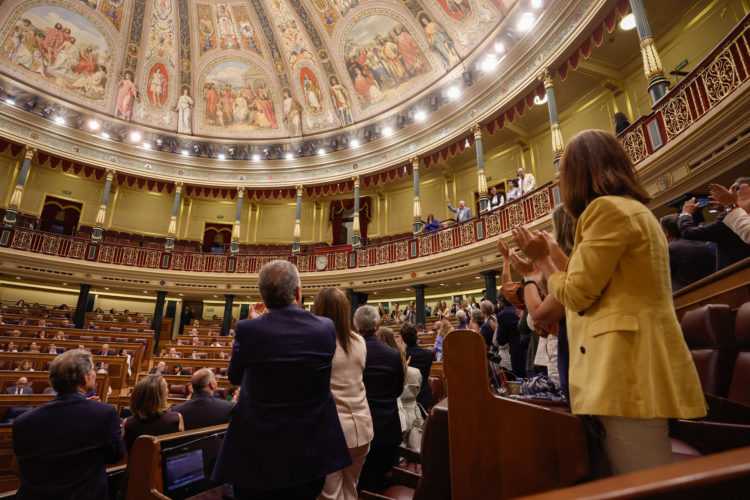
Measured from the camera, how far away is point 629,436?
105 centimetres

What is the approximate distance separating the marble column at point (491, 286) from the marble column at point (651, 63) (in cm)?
498

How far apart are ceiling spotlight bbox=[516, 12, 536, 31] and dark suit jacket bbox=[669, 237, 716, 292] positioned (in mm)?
8482

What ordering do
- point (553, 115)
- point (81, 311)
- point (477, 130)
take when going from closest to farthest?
point (553, 115) → point (477, 130) → point (81, 311)

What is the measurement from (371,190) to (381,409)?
1455 centimetres

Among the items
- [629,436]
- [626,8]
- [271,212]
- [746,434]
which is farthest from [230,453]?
[271,212]

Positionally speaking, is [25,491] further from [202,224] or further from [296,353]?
[202,224]

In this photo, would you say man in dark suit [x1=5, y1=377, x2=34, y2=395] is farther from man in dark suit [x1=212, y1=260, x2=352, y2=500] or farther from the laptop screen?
man in dark suit [x1=212, y1=260, x2=352, y2=500]

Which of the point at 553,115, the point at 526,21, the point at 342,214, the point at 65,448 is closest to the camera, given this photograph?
the point at 65,448

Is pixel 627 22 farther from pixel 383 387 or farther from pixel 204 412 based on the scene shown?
pixel 204 412

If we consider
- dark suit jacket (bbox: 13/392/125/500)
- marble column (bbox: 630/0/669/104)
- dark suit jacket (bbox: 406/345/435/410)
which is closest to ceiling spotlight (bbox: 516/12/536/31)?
marble column (bbox: 630/0/669/104)

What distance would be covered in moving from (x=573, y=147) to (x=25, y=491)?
119 inches

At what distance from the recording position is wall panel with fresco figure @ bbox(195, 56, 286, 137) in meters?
16.9

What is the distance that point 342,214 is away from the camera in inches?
683

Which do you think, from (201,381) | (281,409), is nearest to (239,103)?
(201,381)
